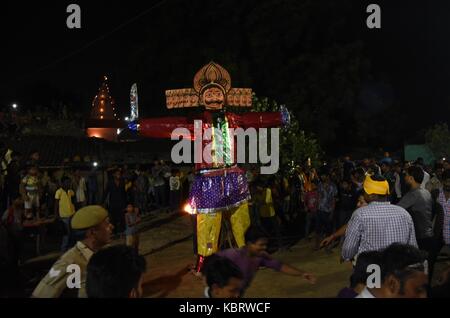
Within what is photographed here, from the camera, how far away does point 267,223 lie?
31.6 feet

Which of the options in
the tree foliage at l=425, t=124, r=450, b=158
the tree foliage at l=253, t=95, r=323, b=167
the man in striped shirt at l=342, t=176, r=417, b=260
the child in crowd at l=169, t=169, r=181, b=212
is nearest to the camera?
the man in striped shirt at l=342, t=176, r=417, b=260

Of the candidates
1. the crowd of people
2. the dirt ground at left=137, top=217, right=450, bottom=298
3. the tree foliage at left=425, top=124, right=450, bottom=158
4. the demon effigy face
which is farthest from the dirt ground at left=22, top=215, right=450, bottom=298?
the tree foliage at left=425, top=124, right=450, bottom=158

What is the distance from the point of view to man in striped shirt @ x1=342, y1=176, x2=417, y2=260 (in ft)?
14.0

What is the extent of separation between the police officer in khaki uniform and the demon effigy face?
378 centimetres

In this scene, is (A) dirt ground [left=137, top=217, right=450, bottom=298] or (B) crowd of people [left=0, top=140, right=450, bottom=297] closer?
(B) crowd of people [left=0, top=140, right=450, bottom=297]

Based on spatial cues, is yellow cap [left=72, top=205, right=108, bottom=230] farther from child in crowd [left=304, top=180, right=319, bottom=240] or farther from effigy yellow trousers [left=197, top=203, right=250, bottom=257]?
child in crowd [left=304, top=180, right=319, bottom=240]

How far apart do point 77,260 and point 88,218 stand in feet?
1.10

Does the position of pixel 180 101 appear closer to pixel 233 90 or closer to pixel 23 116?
pixel 233 90

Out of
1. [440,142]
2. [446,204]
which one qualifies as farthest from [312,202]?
[440,142]

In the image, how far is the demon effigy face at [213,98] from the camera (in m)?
7.20

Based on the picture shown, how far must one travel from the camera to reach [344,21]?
22562 millimetres
